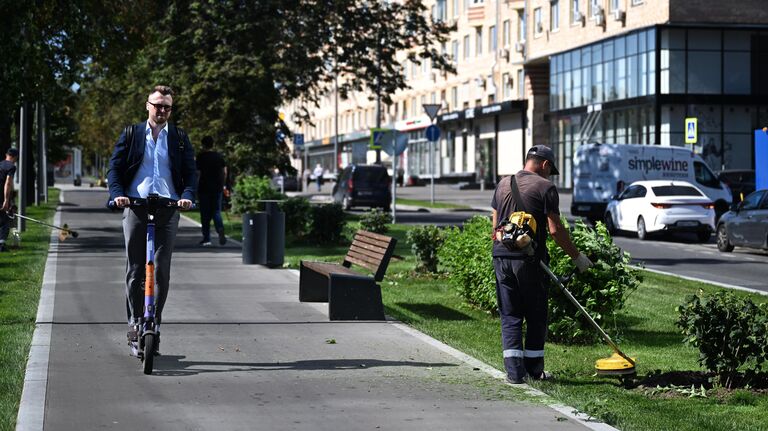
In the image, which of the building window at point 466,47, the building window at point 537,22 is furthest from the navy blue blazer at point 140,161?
the building window at point 466,47

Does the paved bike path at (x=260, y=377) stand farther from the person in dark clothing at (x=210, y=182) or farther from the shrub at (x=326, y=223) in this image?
the shrub at (x=326, y=223)

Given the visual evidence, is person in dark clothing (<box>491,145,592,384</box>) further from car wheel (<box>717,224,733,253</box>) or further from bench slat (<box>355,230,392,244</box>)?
car wheel (<box>717,224,733,253</box>)

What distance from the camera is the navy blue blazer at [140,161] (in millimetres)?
8953

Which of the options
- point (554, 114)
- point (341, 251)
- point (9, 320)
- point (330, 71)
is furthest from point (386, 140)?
point (554, 114)

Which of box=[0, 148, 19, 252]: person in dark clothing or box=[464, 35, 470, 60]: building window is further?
box=[464, 35, 470, 60]: building window

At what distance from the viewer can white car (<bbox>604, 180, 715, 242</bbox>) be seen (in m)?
29.6

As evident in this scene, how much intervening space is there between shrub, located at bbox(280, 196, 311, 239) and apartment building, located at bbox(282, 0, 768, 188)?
28.3 meters

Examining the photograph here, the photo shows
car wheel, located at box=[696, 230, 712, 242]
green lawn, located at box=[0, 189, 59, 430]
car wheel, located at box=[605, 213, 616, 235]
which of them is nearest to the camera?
green lawn, located at box=[0, 189, 59, 430]

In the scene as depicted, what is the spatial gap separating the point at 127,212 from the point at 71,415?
2209mm

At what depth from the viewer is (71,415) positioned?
719 centimetres

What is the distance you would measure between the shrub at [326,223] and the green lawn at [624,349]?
5439 mm

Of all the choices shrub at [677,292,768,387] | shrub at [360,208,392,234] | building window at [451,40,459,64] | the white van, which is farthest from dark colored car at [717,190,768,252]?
building window at [451,40,459,64]

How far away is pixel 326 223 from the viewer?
78.4ft

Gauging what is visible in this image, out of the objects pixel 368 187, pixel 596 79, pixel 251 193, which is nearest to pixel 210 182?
pixel 251 193
